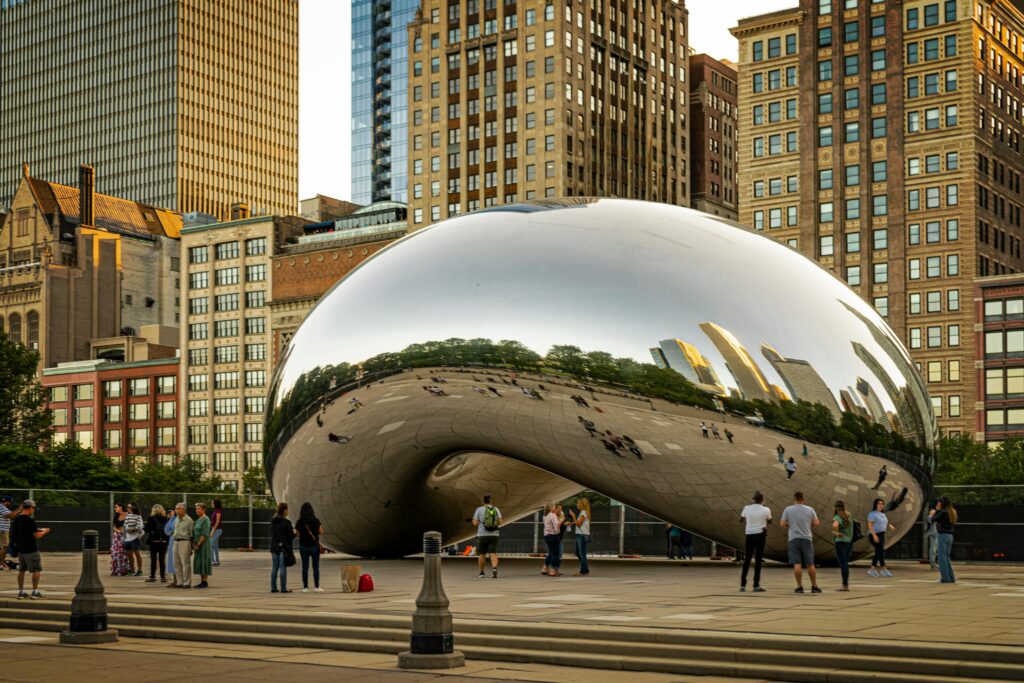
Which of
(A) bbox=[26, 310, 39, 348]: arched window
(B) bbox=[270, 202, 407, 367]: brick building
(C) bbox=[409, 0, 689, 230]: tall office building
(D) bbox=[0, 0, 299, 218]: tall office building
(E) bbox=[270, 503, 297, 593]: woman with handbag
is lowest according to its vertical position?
(E) bbox=[270, 503, 297, 593]: woman with handbag

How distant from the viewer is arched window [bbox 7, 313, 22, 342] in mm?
148625

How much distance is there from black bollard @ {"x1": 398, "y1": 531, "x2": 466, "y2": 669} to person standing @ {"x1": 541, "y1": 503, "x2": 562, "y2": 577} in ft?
34.2

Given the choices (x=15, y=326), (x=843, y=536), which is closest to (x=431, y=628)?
(x=843, y=536)

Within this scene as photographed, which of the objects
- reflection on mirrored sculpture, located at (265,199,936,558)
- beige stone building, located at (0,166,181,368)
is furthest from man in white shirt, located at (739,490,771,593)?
beige stone building, located at (0,166,181,368)

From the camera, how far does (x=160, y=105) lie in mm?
184500

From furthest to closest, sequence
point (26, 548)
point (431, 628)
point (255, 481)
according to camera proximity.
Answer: point (255, 481) < point (26, 548) < point (431, 628)

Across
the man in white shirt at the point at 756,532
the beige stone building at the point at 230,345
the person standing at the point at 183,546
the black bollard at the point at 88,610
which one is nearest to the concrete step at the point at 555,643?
the black bollard at the point at 88,610

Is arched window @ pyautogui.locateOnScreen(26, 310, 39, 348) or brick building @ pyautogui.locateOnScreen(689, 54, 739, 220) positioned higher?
brick building @ pyautogui.locateOnScreen(689, 54, 739, 220)

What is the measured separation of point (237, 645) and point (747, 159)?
104 metres

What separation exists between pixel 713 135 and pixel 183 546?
134291 mm

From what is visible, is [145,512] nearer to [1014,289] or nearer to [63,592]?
[63,592]

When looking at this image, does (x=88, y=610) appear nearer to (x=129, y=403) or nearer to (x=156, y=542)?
(x=156, y=542)

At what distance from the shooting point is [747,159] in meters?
116

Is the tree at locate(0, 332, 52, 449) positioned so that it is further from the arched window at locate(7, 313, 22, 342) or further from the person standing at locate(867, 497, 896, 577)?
the arched window at locate(7, 313, 22, 342)
